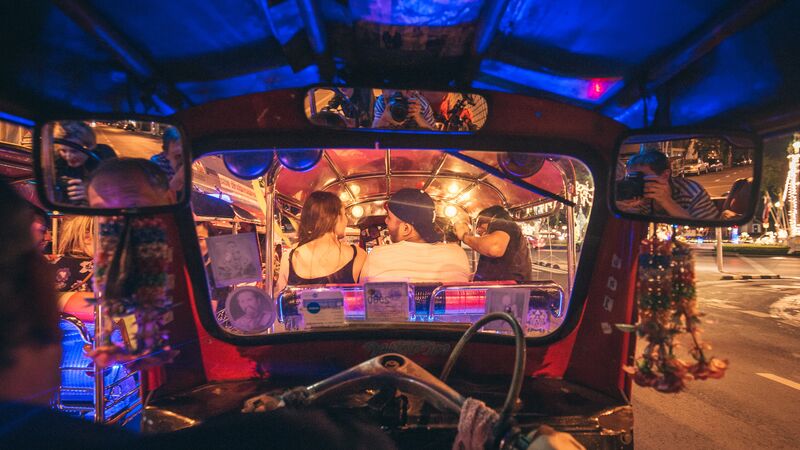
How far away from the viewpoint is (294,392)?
1.26 m

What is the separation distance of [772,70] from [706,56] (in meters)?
0.25

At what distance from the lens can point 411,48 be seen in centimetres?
177

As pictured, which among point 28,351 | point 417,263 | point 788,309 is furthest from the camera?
point 788,309

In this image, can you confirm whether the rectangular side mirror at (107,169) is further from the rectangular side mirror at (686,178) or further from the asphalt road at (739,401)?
the asphalt road at (739,401)

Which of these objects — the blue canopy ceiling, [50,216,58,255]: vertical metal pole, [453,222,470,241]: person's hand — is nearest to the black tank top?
[453,222,470,241]: person's hand

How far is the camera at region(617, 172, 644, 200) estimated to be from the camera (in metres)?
1.63

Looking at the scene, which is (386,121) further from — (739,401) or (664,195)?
(739,401)

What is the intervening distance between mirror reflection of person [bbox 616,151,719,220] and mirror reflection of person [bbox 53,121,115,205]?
2.39m

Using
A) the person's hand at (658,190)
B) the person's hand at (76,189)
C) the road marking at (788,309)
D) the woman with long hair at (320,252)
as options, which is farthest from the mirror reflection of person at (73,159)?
the road marking at (788,309)

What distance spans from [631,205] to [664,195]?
18 centimetres

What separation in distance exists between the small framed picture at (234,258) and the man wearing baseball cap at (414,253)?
3.75 ft

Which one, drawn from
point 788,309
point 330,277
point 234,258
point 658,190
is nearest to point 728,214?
point 658,190

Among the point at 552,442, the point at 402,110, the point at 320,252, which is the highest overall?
the point at 402,110

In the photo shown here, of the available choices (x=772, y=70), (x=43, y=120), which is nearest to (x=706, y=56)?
(x=772, y=70)
